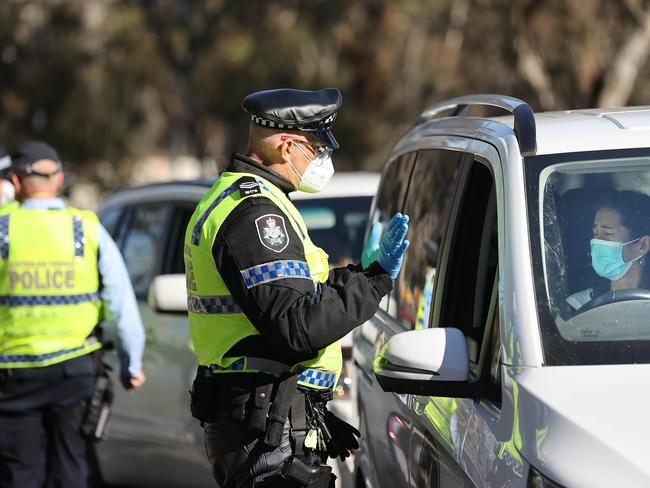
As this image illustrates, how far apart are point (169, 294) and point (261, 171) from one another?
2.09 metres

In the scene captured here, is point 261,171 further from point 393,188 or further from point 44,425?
point 44,425

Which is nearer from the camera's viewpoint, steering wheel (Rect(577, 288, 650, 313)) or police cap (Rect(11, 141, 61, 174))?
steering wheel (Rect(577, 288, 650, 313))

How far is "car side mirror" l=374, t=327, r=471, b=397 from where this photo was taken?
2.87m

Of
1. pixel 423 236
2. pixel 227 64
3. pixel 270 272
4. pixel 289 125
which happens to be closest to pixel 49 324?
pixel 423 236

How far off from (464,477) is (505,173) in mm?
772

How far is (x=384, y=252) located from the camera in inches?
132

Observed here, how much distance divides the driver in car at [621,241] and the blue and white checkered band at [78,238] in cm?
268

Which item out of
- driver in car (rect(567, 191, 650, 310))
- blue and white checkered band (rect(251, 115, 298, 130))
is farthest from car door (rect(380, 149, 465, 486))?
driver in car (rect(567, 191, 650, 310))

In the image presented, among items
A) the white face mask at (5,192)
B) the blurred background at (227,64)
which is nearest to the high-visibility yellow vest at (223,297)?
the white face mask at (5,192)

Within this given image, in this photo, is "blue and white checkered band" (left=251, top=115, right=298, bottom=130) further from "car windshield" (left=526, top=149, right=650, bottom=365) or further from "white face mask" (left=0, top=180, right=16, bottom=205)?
"white face mask" (left=0, top=180, right=16, bottom=205)

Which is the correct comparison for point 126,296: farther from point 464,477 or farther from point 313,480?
point 464,477

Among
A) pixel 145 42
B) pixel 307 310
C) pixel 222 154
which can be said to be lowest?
pixel 222 154

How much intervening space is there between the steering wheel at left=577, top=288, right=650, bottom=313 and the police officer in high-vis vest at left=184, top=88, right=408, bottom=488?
580 mm

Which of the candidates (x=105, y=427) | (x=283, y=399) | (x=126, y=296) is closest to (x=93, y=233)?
(x=126, y=296)
